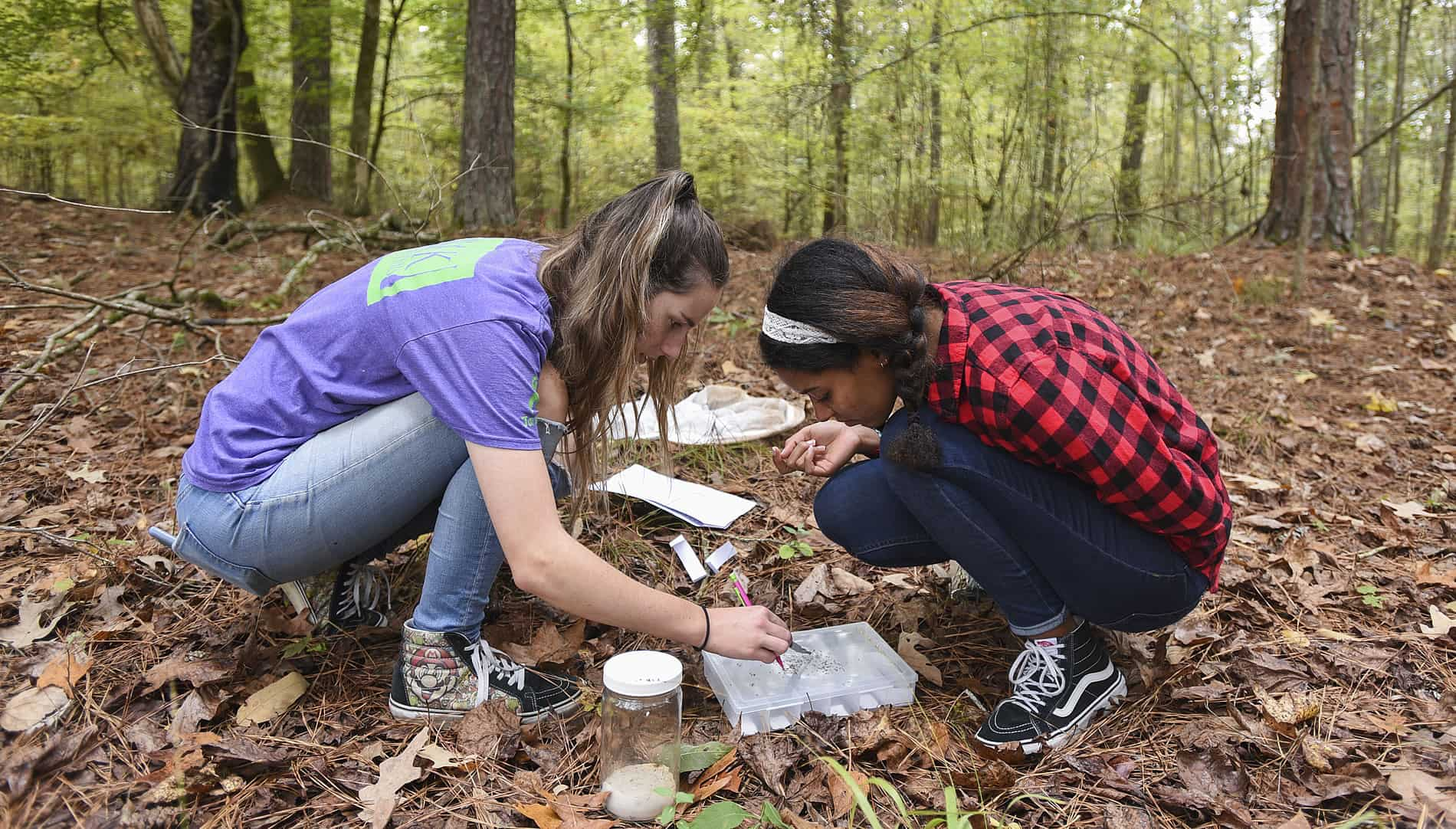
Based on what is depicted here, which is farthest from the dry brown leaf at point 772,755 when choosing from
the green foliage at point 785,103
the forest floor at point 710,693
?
the green foliage at point 785,103

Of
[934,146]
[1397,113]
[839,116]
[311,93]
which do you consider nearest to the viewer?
[934,146]

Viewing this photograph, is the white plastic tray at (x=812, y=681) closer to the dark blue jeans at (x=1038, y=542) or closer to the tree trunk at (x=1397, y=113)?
the dark blue jeans at (x=1038, y=542)

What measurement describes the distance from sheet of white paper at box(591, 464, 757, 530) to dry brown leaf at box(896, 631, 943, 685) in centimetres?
70

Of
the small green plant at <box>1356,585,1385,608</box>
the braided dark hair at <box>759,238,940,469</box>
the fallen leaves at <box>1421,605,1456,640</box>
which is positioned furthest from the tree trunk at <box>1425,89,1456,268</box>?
the braided dark hair at <box>759,238,940,469</box>

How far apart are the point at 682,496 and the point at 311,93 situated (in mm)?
7916

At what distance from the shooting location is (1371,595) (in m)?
2.37

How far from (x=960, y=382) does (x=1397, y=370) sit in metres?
4.17

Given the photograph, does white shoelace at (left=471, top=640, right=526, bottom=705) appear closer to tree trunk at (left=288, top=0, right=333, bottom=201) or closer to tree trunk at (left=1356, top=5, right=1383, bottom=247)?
tree trunk at (left=288, top=0, right=333, bottom=201)

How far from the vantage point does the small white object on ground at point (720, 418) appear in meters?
3.24

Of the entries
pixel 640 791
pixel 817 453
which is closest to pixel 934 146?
pixel 817 453

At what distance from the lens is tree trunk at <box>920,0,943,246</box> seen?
265 inches

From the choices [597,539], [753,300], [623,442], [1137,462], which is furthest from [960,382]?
[753,300]

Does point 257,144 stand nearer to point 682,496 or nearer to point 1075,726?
point 682,496

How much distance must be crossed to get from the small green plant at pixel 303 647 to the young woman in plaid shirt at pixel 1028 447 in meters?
1.36
